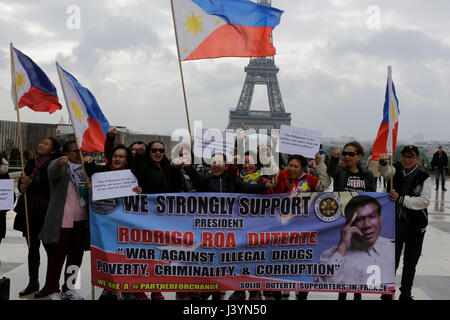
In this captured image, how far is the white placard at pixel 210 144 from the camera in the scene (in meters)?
4.89

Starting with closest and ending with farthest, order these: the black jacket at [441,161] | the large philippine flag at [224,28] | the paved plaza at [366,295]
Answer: the large philippine flag at [224,28] → the paved plaza at [366,295] → the black jacket at [441,161]

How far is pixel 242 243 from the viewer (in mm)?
4590

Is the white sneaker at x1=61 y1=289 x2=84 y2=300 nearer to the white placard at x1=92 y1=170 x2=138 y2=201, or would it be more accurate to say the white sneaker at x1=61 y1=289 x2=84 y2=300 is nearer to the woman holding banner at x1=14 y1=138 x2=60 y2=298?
the woman holding banner at x1=14 y1=138 x2=60 y2=298

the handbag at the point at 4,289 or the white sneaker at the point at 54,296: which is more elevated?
the handbag at the point at 4,289

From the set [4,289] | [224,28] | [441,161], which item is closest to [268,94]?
[441,161]

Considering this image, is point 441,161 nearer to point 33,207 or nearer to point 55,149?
point 55,149

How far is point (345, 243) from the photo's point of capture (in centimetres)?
467

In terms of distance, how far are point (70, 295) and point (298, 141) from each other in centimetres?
297

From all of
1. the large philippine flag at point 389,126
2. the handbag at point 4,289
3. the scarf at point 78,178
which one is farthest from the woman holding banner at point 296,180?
the handbag at point 4,289

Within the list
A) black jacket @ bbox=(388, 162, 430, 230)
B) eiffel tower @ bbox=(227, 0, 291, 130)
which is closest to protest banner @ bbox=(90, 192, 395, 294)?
black jacket @ bbox=(388, 162, 430, 230)

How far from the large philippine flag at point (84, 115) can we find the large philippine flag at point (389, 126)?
3179 mm

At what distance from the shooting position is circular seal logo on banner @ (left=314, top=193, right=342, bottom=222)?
15.4ft

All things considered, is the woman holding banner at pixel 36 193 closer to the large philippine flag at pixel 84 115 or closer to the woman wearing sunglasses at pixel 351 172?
the large philippine flag at pixel 84 115
